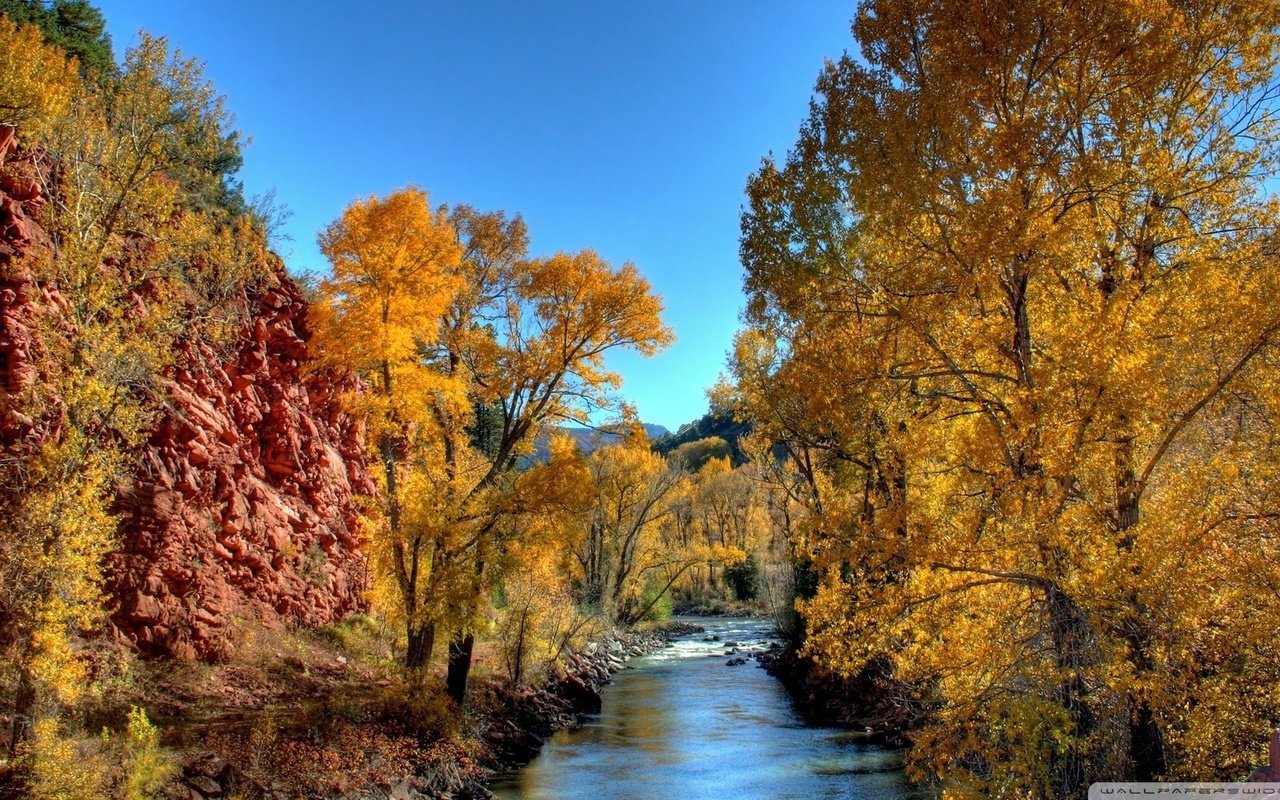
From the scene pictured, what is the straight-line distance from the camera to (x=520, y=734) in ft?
52.5

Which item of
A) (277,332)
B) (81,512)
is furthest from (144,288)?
(81,512)

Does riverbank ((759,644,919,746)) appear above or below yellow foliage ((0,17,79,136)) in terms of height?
below

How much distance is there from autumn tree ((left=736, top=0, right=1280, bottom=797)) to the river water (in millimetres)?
6017

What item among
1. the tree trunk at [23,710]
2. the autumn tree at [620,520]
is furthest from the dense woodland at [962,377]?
the autumn tree at [620,520]

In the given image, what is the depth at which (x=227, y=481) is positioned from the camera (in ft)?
48.1

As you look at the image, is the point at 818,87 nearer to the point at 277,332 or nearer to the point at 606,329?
the point at 606,329

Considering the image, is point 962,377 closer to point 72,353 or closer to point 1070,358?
point 1070,358

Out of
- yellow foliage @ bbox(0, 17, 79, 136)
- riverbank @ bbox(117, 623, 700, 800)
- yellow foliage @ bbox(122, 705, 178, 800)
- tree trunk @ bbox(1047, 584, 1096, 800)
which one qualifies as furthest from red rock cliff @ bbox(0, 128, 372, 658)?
tree trunk @ bbox(1047, 584, 1096, 800)

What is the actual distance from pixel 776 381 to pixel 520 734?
434 inches

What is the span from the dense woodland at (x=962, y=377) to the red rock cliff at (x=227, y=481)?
456mm

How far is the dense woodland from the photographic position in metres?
5.93

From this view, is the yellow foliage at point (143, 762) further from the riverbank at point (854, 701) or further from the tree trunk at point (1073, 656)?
the riverbank at point (854, 701)

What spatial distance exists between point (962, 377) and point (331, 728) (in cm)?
1133

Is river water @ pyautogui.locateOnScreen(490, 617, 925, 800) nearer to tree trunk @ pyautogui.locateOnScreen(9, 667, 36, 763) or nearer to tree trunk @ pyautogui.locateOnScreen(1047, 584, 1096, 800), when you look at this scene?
tree trunk @ pyautogui.locateOnScreen(1047, 584, 1096, 800)
